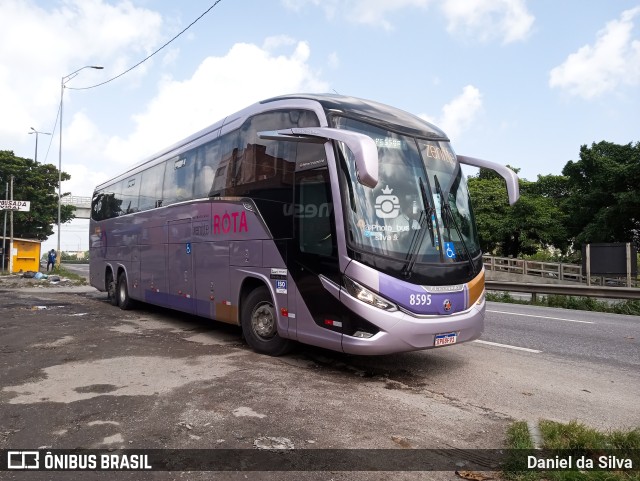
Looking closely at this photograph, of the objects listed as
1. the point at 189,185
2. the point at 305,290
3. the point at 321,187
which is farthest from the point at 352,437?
the point at 189,185

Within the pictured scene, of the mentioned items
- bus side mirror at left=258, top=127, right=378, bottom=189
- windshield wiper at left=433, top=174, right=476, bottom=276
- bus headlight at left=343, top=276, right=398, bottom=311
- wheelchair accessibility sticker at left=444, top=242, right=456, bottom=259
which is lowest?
bus headlight at left=343, top=276, right=398, bottom=311

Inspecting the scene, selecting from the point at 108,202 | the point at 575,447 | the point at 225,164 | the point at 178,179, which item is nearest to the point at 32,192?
the point at 108,202

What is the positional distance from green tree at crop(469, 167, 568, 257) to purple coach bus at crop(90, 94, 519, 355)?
32430mm

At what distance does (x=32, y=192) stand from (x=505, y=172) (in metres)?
42.0

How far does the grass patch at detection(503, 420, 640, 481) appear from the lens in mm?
3170

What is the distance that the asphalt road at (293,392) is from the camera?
155 inches

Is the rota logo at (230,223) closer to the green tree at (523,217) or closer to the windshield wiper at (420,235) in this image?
the windshield wiper at (420,235)

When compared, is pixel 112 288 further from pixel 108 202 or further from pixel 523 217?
pixel 523 217

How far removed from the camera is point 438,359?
268 inches

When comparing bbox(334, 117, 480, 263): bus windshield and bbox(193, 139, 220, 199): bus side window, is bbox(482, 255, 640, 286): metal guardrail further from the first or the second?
bbox(334, 117, 480, 263): bus windshield

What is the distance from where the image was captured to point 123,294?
13109mm

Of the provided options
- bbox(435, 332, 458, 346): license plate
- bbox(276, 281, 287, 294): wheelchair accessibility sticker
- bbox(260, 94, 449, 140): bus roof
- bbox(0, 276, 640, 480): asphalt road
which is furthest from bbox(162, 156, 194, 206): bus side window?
bbox(435, 332, 458, 346): license plate

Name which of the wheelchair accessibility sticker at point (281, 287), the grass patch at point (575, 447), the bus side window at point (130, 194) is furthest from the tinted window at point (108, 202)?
the grass patch at point (575, 447)

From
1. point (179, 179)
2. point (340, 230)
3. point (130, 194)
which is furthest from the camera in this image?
point (130, 194)
